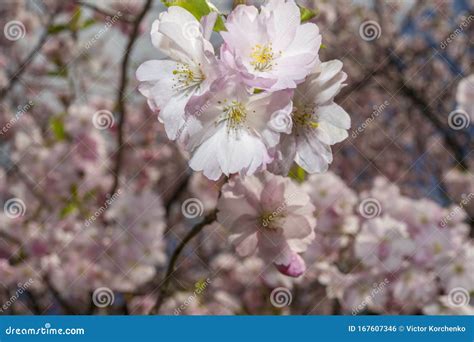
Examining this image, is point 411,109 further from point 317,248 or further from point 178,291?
point 178,291

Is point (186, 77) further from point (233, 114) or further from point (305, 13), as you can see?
point (305, 13)

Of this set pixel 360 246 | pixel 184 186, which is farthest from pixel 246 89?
pixel 184 186

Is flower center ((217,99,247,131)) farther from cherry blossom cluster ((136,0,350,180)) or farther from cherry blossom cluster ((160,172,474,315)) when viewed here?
cherry blossom cluster ((160,172,474,315))

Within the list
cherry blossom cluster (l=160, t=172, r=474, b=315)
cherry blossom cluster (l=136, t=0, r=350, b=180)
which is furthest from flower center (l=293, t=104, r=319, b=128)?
cherry blossom cluster (l=160, t=172, r=474, b=315)

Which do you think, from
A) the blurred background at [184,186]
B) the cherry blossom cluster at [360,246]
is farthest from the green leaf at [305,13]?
the cherry blossom cluster at [360,246]

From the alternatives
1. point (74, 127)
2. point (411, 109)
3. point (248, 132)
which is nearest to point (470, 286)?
point (248, 132)

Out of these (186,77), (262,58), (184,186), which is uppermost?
(262,58)

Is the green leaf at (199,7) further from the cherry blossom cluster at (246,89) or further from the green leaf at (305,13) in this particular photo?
the green leaf at (305,13)
